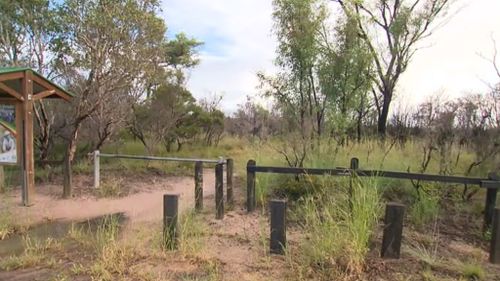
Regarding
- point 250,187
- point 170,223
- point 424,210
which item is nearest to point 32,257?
point 170,223

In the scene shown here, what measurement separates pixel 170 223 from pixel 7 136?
4.42 m

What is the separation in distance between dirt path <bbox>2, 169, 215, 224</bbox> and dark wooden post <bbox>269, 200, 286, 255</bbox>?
242cm

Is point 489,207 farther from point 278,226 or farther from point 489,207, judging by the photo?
point 278,226

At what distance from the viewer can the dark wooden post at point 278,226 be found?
4344mm

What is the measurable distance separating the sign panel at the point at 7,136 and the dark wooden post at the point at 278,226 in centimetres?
513

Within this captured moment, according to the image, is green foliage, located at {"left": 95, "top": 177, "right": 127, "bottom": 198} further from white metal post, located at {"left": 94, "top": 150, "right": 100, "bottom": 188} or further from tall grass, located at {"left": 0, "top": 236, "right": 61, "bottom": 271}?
tall grass, located at {"left": 0, "top": 236, "right": 61, "bottom": 271}

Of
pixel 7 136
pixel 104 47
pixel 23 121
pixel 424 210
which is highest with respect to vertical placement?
pixel 104 47

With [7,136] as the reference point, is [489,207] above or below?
below

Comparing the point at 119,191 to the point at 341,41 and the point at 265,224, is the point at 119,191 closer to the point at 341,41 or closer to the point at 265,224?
the point at 265,224

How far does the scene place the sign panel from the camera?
A: 23.2ft

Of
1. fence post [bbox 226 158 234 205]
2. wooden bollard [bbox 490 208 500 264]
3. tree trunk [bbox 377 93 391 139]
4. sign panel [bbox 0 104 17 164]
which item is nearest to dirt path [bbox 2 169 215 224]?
fence post [bbox 226 158 234 205]

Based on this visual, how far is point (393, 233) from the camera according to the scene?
4.11 metres

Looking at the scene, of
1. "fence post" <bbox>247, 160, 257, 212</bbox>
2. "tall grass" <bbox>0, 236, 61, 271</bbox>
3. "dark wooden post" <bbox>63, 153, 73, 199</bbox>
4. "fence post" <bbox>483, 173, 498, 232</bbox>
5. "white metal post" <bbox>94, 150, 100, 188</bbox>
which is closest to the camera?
"tall grass" <bbox>0, 236, 61, 271</bbox>

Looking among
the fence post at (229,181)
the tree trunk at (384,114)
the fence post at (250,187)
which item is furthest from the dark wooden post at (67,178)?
the tree trunk at (384,114)
